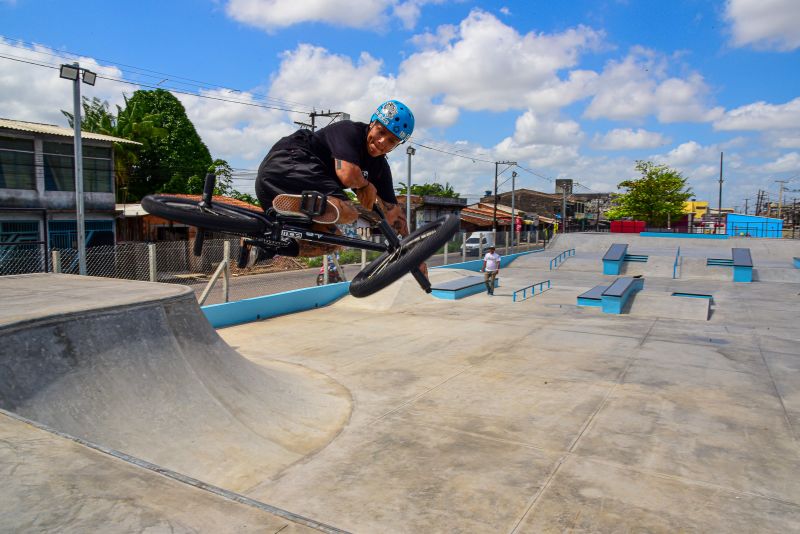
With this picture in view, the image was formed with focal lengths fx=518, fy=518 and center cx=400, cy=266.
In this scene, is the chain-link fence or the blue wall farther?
the blue wall

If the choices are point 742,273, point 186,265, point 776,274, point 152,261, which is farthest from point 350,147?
point 776,274

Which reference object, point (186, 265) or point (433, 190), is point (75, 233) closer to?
point (186, 265)

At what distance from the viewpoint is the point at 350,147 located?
12.0 ft

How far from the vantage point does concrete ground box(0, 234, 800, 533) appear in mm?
4270

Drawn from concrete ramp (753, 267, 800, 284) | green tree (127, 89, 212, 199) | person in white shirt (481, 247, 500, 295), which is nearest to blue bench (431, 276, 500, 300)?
person in white shirt (481, 247, 500, 295)

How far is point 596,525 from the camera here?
4082mm

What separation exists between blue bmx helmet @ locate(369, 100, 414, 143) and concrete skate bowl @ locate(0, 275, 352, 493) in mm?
3308

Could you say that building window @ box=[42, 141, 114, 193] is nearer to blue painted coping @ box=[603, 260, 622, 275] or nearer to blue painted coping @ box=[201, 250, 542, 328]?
blue painted coping @ box=[201, 250, 542, 328]

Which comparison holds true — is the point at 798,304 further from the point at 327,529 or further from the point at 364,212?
the point at 327,529

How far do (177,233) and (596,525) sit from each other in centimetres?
2755

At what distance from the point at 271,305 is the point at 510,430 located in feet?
30.5

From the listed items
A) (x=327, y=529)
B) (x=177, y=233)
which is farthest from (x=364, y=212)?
(x=177, y=233)

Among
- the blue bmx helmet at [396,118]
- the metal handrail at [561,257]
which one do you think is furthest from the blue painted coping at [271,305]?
the metal handrail at [561,257]

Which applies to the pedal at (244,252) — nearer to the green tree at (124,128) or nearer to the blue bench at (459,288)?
the blue bench at (459,288)
